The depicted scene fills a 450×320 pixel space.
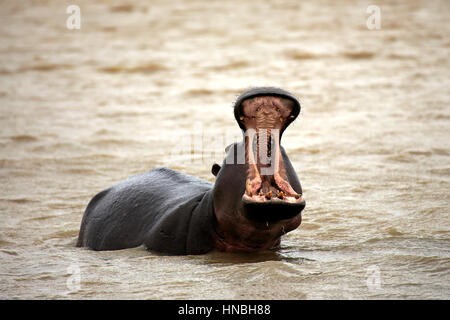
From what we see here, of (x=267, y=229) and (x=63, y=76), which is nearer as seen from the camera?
(x=267, y=229)

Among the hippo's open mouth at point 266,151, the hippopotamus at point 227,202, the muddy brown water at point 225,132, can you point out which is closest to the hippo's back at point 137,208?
the hippopotamus at point 227,202

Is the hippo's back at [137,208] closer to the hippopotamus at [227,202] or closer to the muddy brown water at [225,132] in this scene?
the hippopotamus at [227,202]

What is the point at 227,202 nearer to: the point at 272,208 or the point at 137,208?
the point at 272,208

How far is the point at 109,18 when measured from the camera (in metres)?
18.0

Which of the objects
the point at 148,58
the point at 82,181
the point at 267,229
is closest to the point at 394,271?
the point at 267,229

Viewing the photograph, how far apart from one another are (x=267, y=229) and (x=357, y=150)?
13.0 ft

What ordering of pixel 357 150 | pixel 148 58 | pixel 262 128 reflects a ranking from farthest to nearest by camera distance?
pixel 148 58, pixel 357 150, pixel 262 128

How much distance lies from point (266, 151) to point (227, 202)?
0.35m

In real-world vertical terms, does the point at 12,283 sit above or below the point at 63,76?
below

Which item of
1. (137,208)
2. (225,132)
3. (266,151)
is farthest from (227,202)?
(225,132)

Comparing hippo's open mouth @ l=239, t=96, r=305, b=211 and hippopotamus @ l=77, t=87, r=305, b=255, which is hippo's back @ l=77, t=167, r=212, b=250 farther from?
hippo's open mouth @ l=239, t=96, r=305, b=211

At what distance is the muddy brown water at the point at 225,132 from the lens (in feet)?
14.4

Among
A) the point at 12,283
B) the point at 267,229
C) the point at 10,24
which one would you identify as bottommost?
the point at 12,283

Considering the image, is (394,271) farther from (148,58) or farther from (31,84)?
(148,58)
